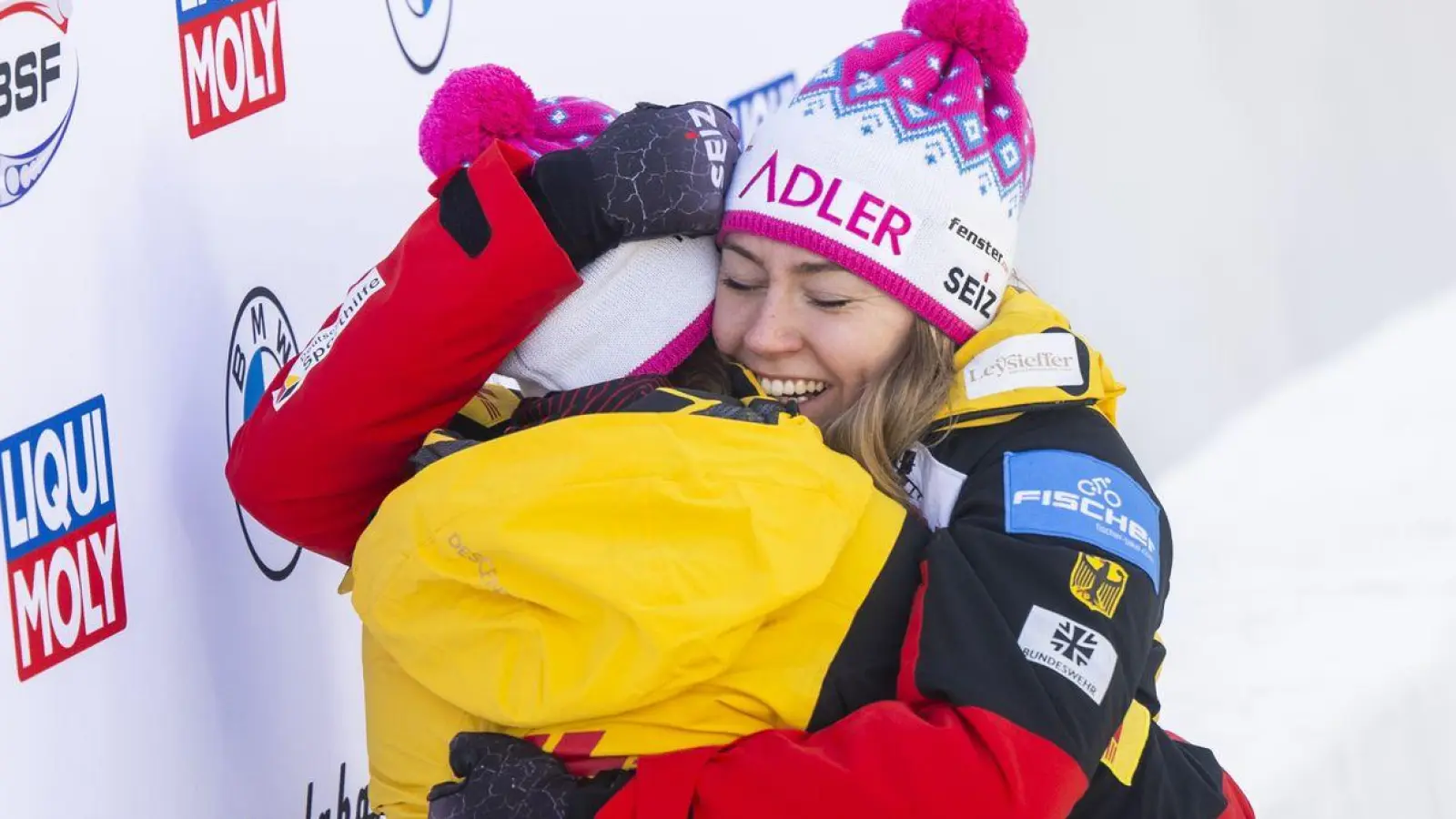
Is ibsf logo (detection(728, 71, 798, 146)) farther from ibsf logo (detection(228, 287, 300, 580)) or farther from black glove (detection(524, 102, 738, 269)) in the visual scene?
black glove (detection(524, 102, 738, 269))

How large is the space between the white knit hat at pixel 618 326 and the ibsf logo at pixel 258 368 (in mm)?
329

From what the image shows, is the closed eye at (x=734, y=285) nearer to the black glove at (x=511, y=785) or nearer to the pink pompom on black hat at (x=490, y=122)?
the pink pompom on black hat at (x=490, y=122)

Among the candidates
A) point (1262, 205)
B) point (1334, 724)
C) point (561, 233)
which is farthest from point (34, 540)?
point (1262, 205)

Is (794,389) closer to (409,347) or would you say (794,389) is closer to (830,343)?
(830,343)

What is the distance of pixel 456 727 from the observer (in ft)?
3.87

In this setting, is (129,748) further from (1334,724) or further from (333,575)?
(1334,724)

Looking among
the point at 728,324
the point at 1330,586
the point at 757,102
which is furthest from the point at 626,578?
the point at 1330,586

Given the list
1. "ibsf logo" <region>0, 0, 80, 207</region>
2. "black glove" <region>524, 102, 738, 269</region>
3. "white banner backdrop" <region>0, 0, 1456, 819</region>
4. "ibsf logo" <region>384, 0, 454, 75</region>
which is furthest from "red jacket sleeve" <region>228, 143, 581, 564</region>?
"ibsf logo" <region>384, 0, 454, 75</region>

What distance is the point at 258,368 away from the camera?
1582 millimetres

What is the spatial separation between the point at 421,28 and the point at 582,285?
0.69 metres

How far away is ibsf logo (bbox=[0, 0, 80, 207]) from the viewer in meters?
1.18

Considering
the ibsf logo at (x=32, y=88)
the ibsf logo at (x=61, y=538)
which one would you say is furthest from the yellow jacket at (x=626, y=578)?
the ibsf logo at (x=32, y=88)

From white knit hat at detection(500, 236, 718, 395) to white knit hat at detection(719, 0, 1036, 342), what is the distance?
107 millimetres

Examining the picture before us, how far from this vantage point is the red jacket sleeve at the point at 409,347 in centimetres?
121
